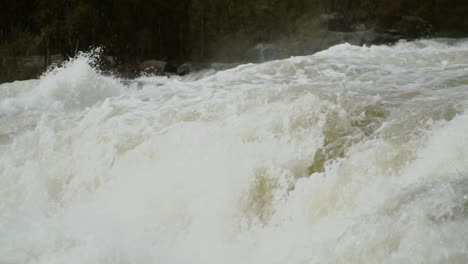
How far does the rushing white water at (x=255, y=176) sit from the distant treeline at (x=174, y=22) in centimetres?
1420

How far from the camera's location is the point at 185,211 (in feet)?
13.6

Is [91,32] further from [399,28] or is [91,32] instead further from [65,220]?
[65,220]

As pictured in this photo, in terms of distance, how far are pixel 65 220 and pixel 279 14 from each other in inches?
735

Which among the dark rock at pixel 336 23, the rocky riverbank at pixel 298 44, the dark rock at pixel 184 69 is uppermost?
the dark rock at pixel 336 23

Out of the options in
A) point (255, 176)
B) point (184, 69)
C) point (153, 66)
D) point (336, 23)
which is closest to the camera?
point (255, 176)

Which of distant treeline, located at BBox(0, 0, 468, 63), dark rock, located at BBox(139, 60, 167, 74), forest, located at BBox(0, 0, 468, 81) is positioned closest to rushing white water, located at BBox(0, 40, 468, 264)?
dark rock, located at BBox(139, 60, 167, 74)

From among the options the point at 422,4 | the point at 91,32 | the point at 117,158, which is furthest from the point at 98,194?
the point at 422,4

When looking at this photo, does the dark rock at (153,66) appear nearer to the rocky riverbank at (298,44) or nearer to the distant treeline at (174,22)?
the rocky riverbank at (298,44)

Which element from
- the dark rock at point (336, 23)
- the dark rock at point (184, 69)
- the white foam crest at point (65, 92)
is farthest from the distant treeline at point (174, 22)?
the white foam crest at point (65, 92)

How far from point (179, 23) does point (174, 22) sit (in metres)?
0.24

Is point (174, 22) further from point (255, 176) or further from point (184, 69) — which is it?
point (255, 176)

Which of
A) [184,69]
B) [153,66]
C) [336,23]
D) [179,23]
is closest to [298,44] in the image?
[336,23]

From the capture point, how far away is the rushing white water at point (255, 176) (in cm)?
265

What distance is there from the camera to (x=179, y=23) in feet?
77.3
